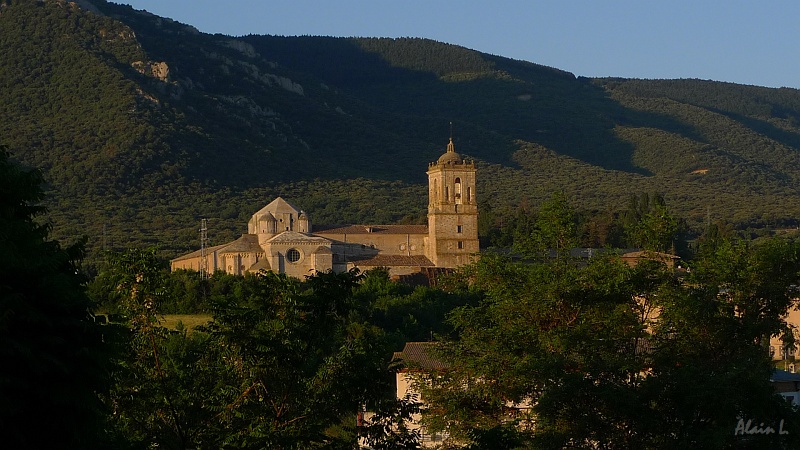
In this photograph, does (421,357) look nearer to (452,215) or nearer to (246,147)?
(452,215)

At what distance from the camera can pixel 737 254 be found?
30.0 meters

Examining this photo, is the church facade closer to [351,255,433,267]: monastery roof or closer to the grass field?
[351,255,433,267]: monastery roof

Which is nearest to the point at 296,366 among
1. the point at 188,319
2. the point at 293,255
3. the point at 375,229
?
the point at 188,319

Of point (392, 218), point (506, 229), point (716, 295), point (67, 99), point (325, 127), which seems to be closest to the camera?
point (716, 295)

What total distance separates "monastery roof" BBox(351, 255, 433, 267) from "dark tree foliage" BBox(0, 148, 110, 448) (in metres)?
66.2

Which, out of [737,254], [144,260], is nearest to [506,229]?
[737,254]

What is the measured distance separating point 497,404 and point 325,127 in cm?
13809

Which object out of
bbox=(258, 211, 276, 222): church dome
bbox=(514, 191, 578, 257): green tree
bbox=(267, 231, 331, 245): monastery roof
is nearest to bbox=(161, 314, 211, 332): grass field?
bbox=(267, 231, 331, 245): monastery roof

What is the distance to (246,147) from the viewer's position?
5448 inches

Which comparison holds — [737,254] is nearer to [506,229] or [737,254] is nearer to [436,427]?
[436,427]

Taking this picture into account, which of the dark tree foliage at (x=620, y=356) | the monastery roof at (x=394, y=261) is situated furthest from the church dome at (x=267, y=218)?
the dark tree foliage at (x=620, y=356)

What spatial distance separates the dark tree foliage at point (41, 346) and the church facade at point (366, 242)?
6492 centimetres

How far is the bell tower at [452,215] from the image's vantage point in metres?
83.8

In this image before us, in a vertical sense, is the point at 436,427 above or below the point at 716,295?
below
